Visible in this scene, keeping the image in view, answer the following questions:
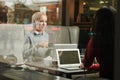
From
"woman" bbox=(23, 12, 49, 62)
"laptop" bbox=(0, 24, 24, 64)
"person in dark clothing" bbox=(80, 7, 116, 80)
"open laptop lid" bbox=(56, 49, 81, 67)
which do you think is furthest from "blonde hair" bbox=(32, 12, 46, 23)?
"person in dark clothing" bbox=(80, 7, 116, 80)

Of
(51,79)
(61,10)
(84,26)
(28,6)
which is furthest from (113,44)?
(28,6)

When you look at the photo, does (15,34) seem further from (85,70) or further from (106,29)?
(106,29)

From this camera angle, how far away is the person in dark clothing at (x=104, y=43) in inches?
45.4

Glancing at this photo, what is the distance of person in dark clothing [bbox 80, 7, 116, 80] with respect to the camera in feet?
3.79

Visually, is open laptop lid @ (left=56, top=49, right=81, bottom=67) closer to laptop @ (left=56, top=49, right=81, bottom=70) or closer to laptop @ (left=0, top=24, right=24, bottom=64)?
laptop @ (left=56, top=49, right=81, bottom=70)

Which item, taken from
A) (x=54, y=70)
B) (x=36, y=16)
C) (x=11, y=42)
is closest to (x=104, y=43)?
(x=54, y=70)

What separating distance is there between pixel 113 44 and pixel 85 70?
1.29ft

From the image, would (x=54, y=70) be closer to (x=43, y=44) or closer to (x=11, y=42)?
(x=43, y=44)

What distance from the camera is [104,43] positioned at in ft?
4.12

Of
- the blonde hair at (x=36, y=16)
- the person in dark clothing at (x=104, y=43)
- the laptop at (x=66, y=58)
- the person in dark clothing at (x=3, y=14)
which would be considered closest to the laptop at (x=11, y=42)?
the person in dark clothing at (x=3, y=14)

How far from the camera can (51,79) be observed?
1.56 m

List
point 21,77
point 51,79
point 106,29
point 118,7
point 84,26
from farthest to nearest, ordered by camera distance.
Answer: point 21,77 → point 51,79 → point 84,26 → point 106,29 → point 118,7

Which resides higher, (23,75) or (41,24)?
(41,24)

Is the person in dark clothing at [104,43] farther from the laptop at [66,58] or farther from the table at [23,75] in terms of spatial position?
the laptop at [66,58]
